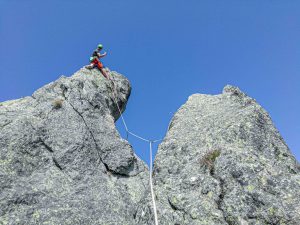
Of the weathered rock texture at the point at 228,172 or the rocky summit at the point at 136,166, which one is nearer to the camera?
the weathered rock texture at the point at 228,172

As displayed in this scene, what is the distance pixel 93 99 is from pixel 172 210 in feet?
42.4

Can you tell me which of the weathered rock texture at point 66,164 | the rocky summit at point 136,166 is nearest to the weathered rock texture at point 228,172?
the rocky summit at point 136,166

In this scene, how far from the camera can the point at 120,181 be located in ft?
59.4

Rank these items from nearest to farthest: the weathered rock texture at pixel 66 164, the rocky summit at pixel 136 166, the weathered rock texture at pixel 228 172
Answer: the weathered rock texture at pixel 228 172, the rocky summit at pixel 136 166, the weathered rock texture at pixel 66 164

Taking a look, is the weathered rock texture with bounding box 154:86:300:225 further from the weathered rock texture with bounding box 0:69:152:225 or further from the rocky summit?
the weathered rock texture with bounding box 0:69:152:225

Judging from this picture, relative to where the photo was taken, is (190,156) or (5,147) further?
(5,147)

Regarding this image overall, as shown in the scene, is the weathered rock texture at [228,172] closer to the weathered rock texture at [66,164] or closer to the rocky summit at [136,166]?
the rocky summit at [136,166]

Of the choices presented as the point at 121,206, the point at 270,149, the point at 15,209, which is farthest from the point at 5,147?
the point at 270,149

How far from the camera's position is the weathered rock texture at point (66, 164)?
14.8 meters

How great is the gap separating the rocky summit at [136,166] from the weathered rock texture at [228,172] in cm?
4

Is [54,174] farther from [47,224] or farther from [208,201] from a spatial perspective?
[208,201]

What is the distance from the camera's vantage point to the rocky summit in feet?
38.2

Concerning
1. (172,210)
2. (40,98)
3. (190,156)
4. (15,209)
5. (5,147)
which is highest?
(40,98)

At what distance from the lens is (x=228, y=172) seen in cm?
1234
